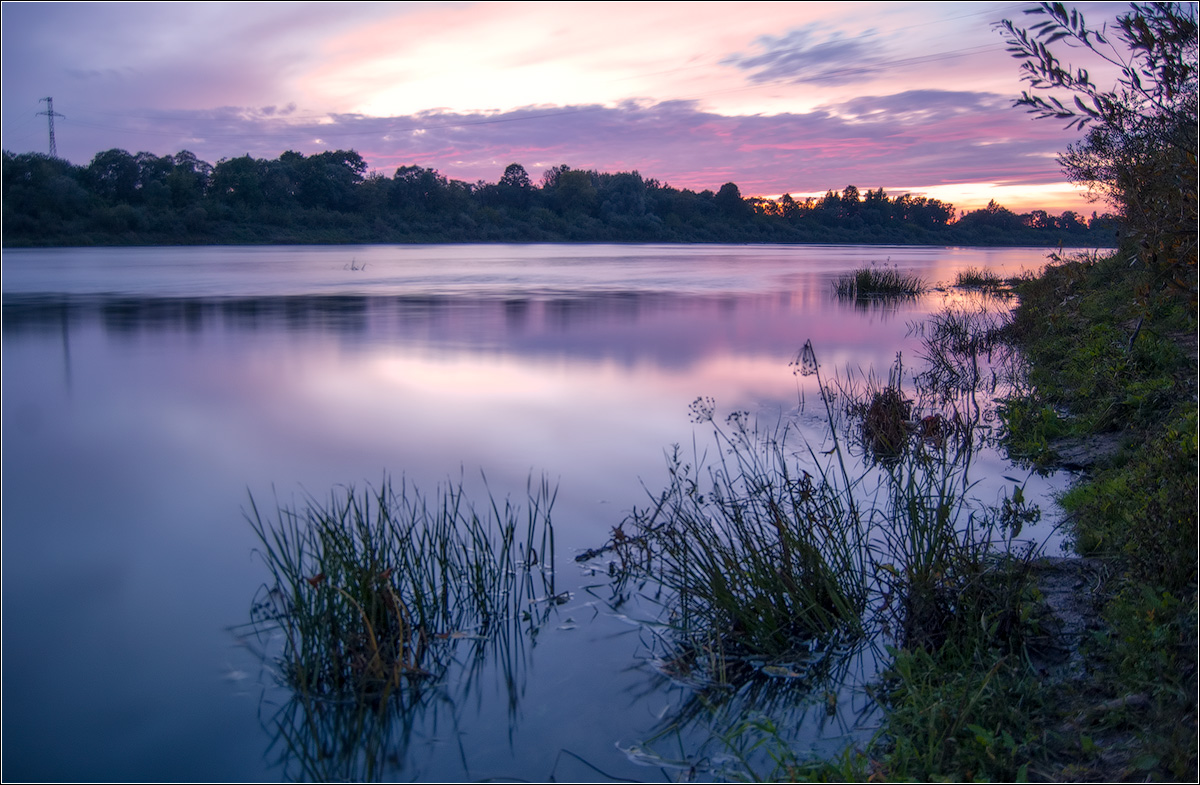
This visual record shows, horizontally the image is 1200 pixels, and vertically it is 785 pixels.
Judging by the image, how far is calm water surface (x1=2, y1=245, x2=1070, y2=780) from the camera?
4078 millimetres

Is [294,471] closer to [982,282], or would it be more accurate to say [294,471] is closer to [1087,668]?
[1087,668]

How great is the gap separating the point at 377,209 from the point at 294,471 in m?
81.9

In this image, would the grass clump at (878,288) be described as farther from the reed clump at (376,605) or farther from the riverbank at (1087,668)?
the reed clump at (376,605)

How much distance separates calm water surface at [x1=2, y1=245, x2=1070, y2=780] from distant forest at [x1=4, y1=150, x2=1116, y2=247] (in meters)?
10.9

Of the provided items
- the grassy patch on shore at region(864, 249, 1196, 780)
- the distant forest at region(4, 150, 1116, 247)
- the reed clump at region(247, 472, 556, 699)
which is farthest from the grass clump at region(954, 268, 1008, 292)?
the reed clump at region(247, 472, 556, 699)

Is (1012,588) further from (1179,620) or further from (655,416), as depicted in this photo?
(655,416)

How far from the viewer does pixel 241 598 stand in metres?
5.40

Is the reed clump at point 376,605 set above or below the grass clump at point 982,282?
below

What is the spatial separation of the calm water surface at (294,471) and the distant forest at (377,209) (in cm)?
1088

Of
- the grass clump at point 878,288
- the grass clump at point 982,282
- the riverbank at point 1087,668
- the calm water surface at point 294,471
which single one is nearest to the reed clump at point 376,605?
the calm water surface at point 294,471

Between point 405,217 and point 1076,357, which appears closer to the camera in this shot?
point 1076,357

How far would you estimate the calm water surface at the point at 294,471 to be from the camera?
4.08 metres

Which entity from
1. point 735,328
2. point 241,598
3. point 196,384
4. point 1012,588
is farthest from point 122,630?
point 735,328

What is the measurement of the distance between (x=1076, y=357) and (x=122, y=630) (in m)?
10.9
